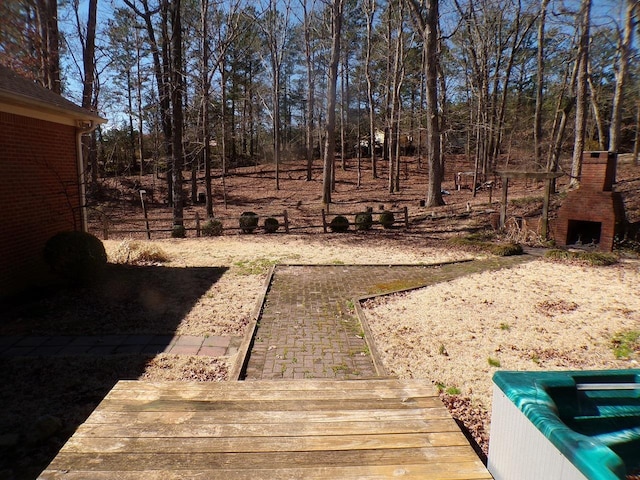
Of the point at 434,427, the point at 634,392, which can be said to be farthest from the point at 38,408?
the point at 634,392

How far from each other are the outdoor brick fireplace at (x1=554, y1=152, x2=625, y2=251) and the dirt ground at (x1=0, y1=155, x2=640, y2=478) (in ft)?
3.64

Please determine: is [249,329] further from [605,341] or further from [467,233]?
[467,233]

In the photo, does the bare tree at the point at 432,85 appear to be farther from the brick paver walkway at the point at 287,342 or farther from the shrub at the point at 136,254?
the shrub at the point at 136,254

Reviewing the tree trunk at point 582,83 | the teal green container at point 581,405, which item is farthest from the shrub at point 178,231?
the tree trunk at point 582,83

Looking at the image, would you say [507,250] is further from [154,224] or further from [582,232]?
[154,224]

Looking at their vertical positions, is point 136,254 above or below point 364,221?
below

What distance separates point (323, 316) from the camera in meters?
6.32

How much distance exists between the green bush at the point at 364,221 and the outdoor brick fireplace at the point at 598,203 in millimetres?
6297

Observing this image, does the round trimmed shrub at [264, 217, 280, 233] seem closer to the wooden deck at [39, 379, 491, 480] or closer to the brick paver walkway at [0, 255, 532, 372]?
the brick paver walkway at [0, 255, 532, 372]

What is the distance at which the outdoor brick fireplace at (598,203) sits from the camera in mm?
10430

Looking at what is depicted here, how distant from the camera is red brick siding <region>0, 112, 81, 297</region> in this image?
6941mm

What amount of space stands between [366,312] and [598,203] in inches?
319

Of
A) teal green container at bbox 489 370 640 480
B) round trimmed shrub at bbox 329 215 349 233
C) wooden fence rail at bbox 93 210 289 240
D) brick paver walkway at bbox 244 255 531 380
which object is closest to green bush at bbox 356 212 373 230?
round trimmed shrub at bbox 329 215 349 233

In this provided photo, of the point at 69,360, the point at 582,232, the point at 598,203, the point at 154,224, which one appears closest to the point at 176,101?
the point at 154,224
